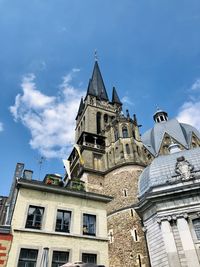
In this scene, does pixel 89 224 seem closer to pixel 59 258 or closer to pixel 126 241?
pixel 59 258

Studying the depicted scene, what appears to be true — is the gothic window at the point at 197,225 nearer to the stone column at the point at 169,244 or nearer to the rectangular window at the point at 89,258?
the stone column at the point at 169,244

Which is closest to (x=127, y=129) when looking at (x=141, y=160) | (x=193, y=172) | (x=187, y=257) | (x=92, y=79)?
(x=141, y=160)

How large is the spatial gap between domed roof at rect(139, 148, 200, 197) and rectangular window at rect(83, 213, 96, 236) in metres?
7.15

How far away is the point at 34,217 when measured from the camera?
1612 centimetres

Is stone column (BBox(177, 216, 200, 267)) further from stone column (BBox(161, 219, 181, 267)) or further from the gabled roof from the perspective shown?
the gabled roof

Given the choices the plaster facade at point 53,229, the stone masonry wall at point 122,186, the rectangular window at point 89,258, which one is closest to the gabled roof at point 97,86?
the stone masonry wall at point 122,186

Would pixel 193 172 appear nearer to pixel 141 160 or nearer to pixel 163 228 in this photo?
pixel 163 228

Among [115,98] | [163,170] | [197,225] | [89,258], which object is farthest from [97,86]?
[89,258]

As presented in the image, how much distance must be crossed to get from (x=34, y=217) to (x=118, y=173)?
53.2 ft

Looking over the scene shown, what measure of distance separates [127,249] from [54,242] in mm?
11890

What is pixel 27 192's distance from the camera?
16.7m

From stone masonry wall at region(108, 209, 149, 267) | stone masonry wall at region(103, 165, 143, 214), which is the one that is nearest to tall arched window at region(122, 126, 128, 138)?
stone masonry wall at region(103, 165, 143, 214)

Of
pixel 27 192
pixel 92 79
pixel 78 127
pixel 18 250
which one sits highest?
pixel 92 79

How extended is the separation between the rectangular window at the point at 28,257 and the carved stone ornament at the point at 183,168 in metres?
13.8
